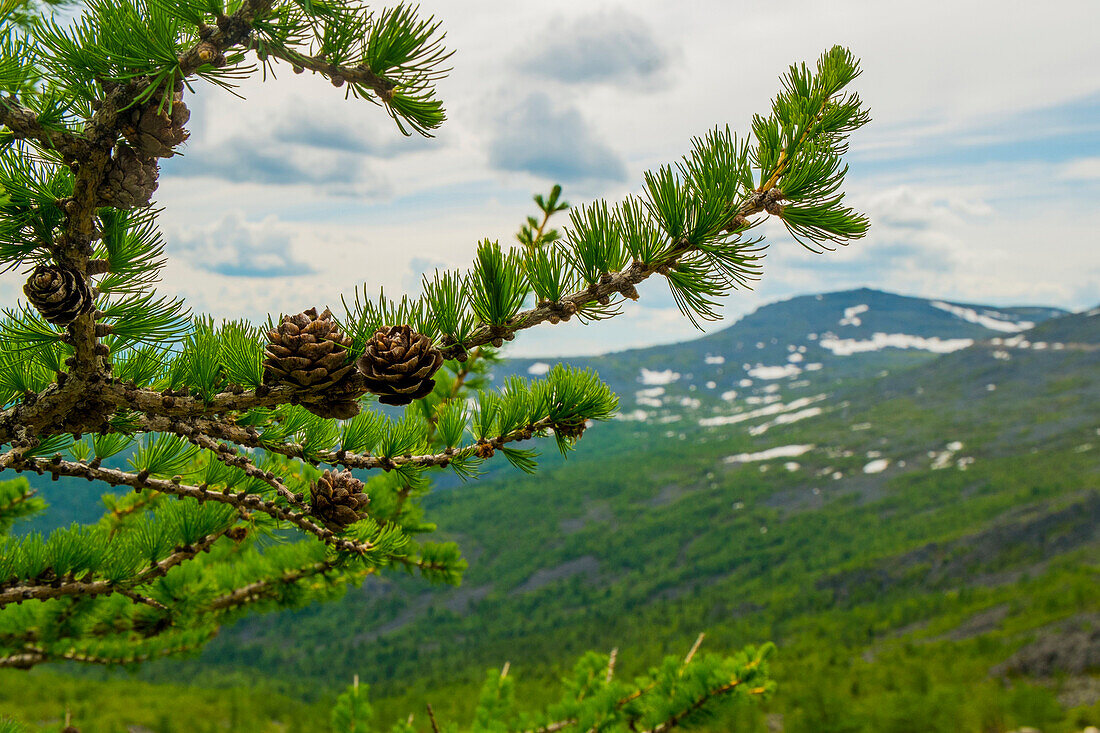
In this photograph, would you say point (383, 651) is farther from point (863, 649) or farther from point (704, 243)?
point (704, 243)

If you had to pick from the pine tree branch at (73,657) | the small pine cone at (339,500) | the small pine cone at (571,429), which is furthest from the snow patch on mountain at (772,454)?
the small pine cone at (339,500)

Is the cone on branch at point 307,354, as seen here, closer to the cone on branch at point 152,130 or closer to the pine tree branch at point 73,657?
the cone on branch at point 152,130

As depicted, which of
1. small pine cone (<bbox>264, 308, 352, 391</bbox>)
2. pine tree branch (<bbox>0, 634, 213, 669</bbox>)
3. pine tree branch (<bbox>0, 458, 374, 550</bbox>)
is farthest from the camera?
pine tree branch (<bbox>0, 634, 213, 669</bbox>)

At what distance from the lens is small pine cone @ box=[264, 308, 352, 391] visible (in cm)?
174

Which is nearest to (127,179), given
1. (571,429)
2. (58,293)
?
(58,293)

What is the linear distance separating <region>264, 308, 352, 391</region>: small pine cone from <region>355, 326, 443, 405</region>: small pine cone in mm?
71

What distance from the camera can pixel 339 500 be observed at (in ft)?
7.63

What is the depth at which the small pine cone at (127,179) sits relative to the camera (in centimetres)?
167

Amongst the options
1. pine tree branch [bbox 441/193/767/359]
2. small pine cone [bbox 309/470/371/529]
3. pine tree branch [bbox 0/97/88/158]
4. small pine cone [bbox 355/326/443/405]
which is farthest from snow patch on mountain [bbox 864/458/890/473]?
pine tree branch [bbox 0/97/88/158]

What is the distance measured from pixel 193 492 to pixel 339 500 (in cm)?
65

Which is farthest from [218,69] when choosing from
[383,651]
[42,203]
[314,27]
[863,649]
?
[383,651]

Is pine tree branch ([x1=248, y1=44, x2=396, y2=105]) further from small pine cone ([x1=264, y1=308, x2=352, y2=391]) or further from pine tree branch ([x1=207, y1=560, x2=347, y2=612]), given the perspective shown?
pine tree branch ([x1=207, y1=560, x2=347, y2=612])

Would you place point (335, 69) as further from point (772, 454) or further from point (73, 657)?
point (772, 454)

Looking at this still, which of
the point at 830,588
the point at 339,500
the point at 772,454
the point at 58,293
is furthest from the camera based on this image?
the point at 772,454
